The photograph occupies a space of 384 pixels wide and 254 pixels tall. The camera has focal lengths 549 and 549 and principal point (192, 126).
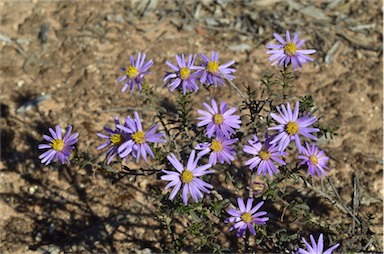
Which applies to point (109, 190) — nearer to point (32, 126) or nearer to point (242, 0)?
point (32, 126)

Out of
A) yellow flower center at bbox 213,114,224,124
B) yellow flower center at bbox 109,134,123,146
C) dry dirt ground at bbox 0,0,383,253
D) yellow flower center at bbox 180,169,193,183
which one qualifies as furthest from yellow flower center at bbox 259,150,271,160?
dry dirt ground at bbox 0,0,383,253

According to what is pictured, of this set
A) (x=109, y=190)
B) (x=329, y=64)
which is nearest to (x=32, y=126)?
(x=109, y=190)

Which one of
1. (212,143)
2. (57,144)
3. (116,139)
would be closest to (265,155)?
(212,143)

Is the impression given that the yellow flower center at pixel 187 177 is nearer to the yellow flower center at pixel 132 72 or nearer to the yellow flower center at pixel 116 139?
the yellow flower center at pixel 116 139

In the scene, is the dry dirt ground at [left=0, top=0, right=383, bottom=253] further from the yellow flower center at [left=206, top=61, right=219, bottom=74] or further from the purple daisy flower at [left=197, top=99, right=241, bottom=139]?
the yellow flower center at [left=206, top=61, right=219, bottom=74]

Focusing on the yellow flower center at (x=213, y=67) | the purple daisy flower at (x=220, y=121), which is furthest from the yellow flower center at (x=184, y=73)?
the purple daisy flower at (x=220, y=121)
